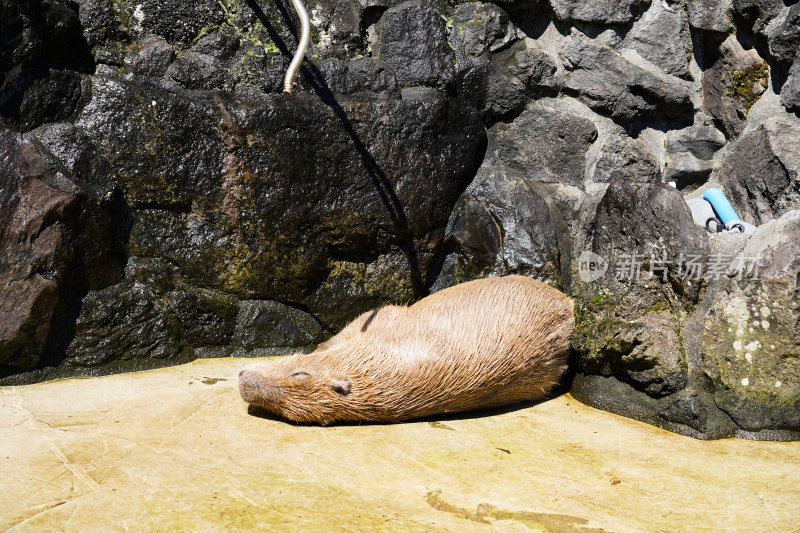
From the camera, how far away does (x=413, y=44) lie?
17.8 ft

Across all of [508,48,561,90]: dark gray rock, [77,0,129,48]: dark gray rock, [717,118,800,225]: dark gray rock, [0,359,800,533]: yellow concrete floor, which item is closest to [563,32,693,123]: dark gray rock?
[508,48,561,90]: dark gray rock

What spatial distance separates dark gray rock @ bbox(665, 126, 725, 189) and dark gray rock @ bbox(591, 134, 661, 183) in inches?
5.4

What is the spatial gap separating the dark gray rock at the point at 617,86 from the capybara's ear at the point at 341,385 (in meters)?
3.05

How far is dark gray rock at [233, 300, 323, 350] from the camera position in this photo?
523 cm

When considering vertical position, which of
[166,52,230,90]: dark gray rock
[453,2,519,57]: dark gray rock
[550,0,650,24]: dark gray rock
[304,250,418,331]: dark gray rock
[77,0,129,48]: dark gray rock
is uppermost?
[550,0,650,24]: dark gray rock

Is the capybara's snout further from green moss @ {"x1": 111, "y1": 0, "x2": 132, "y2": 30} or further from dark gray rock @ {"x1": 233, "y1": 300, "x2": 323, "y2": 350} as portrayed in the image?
green moss @ {"x1": 111, "y1": 0, "x2": 132, "y2": 30}

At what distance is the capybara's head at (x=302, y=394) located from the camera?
4234 mm

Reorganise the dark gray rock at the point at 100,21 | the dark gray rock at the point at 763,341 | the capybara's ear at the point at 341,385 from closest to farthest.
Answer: the dark gray rock at the point at 763,341, the capybara's ear at the point at 341,385, the dark gray rock at the point at 100,21

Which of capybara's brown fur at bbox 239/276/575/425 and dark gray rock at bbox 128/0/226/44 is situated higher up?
dark gray rock at bbox 128/0/226/44

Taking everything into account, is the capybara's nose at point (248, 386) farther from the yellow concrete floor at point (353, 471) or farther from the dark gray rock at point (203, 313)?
the dark gray rock at point (203, 313)

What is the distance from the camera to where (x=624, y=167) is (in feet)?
18.5

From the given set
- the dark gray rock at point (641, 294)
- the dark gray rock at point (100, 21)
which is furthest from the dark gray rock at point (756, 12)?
the dark gray rock at point (100, 21)

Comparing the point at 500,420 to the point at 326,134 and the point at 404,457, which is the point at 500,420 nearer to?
the point at 404,457

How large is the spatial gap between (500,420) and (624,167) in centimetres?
242
